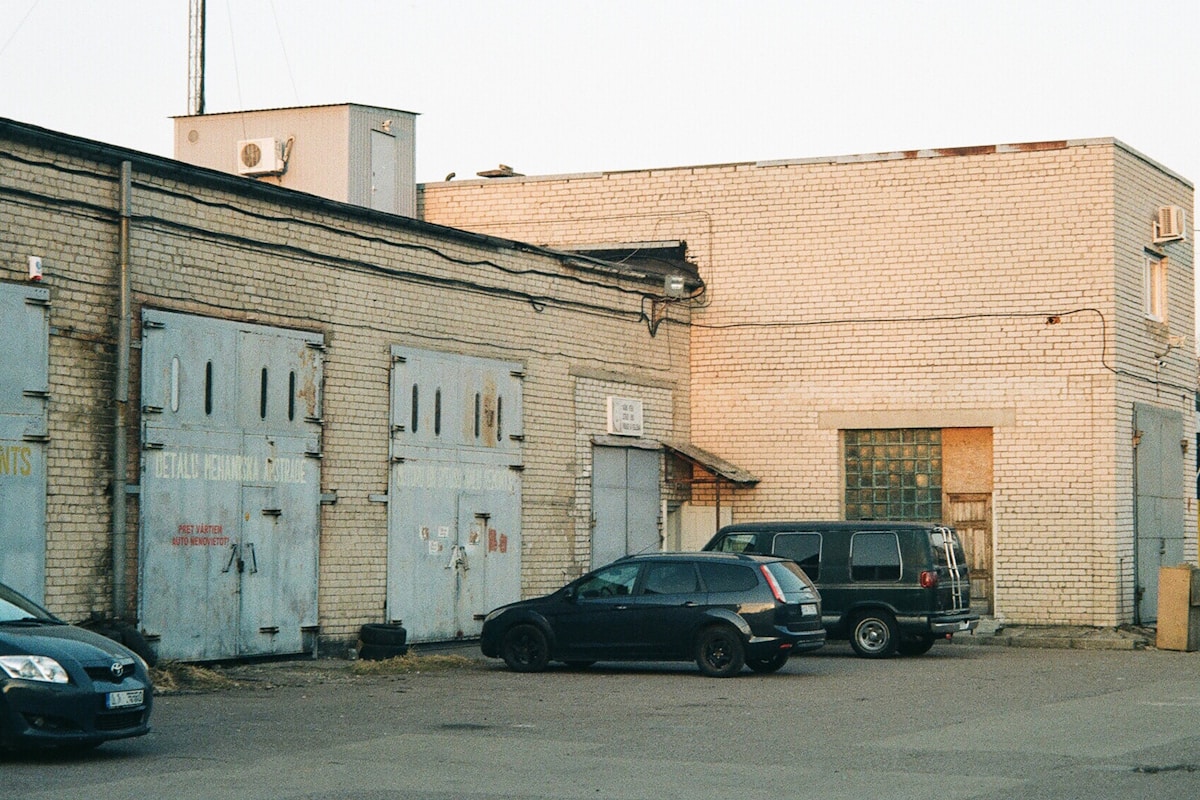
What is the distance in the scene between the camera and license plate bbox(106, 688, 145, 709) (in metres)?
11.5

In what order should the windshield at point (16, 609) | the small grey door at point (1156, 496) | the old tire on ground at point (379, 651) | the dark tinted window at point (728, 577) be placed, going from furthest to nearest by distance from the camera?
the small grey door at point (1156, 496) → the old tire on ground at point (379, 651) → the dark tinted window at point (728, 577) → the windshield at point (16, 609)

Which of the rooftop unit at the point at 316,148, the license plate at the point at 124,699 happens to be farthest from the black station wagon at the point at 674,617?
the rooftop unit at the point at 316,148

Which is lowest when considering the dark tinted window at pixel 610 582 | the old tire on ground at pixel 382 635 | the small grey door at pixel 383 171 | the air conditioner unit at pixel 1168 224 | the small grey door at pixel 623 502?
the old tire on ground at pixel 382 635

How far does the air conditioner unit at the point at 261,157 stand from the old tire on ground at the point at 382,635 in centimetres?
1036

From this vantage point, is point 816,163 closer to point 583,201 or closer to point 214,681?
point 583,201

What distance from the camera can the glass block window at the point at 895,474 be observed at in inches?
1060

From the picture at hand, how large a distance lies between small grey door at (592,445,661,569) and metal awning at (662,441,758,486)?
1.21 feet

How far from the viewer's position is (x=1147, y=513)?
89.2 ft

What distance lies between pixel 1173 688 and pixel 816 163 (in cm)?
1246

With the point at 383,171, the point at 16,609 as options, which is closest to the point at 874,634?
the point at 383,171

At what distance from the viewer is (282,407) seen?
19.9 metres

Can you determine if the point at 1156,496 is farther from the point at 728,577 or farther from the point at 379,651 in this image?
the point at 379,651

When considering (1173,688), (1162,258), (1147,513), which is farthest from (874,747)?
(1162,258)

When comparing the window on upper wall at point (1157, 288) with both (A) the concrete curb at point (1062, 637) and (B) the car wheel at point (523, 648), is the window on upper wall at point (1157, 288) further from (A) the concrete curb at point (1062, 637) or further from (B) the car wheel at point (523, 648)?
(B) the car wheel at point (523, 648)
